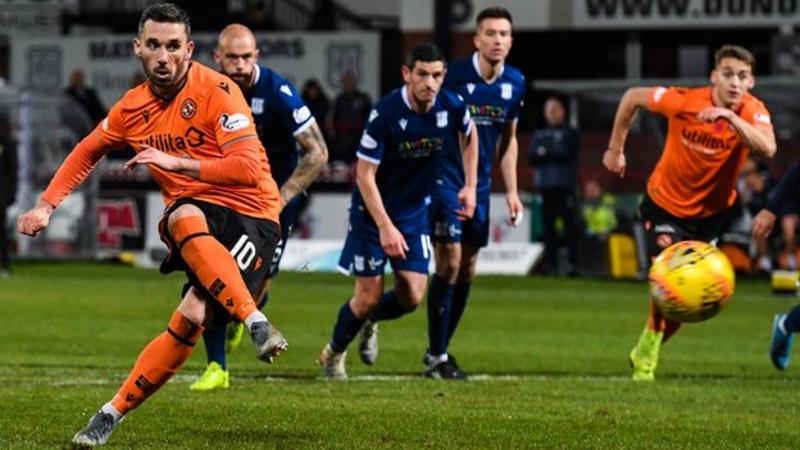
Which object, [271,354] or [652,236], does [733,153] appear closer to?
[652,236]

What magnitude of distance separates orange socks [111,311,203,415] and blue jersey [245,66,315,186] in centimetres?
390

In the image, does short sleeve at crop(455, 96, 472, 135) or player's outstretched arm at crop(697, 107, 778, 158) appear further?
short sleeve at crop(455, 96, 472, 135)

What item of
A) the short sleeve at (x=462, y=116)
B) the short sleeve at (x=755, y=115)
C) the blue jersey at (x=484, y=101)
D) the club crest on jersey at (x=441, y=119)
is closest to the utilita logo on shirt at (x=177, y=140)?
the club crest on jersey at (x=441, y=119)

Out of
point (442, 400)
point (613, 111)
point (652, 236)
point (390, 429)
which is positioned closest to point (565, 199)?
point (613, 111)

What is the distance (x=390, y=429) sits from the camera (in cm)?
970

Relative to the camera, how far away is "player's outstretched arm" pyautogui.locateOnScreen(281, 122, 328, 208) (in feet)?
40.2

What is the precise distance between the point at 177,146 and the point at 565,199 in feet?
60.8

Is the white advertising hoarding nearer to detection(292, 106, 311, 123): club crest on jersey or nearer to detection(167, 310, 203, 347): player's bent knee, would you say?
detection(292, 106, 311, 123): club crest on jersey

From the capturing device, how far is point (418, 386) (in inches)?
487

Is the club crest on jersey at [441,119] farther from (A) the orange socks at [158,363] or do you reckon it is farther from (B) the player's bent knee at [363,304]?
(A) the orange socks at [158,363]

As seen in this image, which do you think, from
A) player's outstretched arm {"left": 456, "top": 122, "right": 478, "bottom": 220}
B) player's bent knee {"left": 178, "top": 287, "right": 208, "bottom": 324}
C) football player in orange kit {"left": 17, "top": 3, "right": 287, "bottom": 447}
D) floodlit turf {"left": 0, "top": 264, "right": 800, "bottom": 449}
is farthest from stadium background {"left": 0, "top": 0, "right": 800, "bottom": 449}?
player's outstretched arm {"left": 456, "top": 122, "right": 478, "bottom": 220}

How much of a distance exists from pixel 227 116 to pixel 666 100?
5.32 meters

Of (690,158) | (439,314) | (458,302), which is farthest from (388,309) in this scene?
(690,158)

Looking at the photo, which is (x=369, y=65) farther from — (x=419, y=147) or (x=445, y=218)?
(x=419, y=147)
